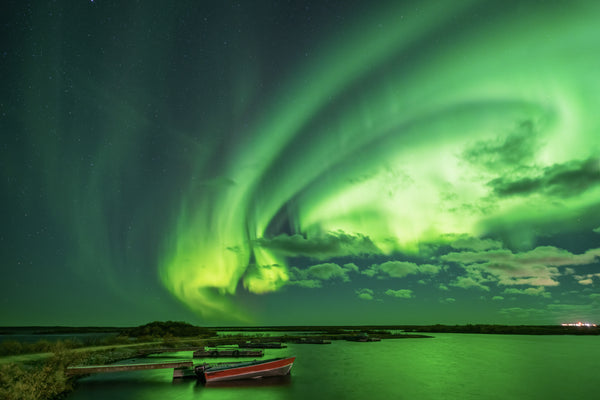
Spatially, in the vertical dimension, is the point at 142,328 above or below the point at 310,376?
above

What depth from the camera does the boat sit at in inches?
1372

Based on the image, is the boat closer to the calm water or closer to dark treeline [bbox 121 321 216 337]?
the calm water

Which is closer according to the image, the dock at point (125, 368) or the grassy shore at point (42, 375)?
the grassy shore at point (42, 375)

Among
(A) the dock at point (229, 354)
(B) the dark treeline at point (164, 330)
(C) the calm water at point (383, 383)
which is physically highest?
(B) the dark treeline at point (164, 330)

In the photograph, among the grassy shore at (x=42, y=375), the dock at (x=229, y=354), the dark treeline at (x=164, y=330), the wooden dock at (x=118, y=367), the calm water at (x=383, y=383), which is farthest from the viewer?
the dark treeline at (x=164, y=330)

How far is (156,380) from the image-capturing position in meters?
38.2

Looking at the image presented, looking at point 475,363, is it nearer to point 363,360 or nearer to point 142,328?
point 363,360

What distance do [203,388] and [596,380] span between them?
4308 centimetres

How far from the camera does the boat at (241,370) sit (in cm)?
3484

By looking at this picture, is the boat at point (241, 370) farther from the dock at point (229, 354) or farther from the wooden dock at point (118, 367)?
the dock at point (229, 354)

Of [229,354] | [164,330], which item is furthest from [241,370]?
[164,330]

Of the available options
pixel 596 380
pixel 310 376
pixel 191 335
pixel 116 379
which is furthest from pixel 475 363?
pixel 191 335

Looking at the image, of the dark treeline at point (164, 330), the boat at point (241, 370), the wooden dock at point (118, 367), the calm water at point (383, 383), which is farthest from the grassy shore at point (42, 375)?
the dark treeline at point (164, 330)

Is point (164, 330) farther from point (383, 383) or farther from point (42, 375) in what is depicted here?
point (383, 383)
